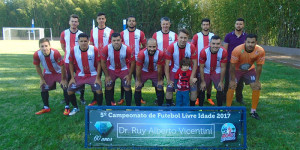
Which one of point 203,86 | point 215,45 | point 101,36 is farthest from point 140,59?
point 101,36

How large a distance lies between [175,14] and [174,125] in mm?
26891

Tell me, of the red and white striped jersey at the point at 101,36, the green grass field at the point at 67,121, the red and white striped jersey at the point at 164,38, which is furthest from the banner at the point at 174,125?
the red and white striped jersey at the point at 101,36

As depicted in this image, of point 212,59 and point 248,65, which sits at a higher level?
point 212,59

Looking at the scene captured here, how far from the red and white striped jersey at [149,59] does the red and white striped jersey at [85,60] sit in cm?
79

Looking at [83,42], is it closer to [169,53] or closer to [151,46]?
[151,46]

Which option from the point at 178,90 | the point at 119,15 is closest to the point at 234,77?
the point at 178,90

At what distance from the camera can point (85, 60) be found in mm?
4188

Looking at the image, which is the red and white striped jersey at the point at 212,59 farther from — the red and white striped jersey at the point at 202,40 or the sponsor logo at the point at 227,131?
the sponsor logo at the point at 227,131

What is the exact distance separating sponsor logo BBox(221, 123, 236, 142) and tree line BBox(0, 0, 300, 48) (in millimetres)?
12661

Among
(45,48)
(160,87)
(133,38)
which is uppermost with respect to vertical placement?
(133,38)

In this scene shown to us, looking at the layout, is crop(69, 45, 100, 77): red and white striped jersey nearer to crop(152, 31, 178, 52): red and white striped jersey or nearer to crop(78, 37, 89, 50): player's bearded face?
crop(78, 37, 89, 50): player's bearded face

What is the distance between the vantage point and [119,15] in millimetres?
31078

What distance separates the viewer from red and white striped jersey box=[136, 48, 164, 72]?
4008 millimetres

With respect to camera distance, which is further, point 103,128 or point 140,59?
point 140,59
